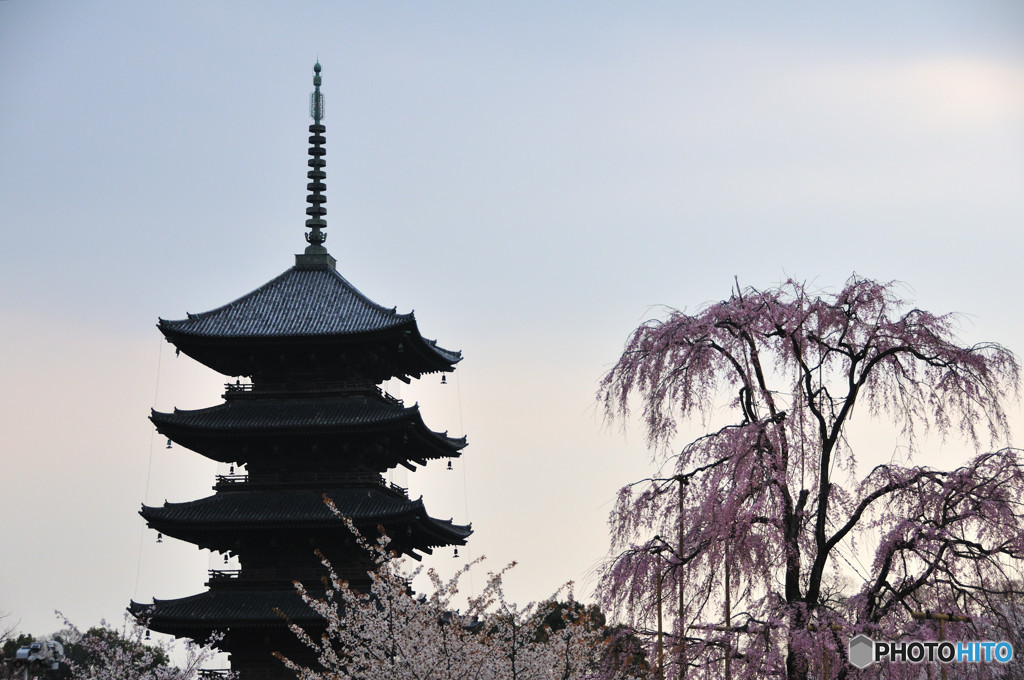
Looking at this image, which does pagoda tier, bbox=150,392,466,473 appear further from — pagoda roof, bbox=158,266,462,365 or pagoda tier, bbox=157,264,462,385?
pagoda roof, bbox=158,266,462,365

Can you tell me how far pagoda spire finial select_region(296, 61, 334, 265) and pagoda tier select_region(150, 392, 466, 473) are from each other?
5.65 meters

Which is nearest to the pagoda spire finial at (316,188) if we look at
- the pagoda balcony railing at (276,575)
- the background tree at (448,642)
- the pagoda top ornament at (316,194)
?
the pagoda top ornament at (316,194)

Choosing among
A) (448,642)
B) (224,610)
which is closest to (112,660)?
(224,610)

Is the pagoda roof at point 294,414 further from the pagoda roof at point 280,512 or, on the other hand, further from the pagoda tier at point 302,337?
the pagoda roof at point 280,512

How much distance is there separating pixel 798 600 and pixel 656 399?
3.27m

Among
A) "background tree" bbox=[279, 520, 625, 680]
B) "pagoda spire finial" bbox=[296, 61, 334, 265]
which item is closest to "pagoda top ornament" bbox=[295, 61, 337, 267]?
"pagoda spire finial" bbox=[296, 61, 334, 265]

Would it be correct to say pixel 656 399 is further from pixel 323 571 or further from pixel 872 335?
pixel 323 571

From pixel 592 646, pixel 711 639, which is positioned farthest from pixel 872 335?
pixel 592 646

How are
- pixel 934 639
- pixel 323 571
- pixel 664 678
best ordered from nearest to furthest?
pixel 934 639 < pixel 664 678 < pixel 323 571

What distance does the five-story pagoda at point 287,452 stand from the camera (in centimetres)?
3216

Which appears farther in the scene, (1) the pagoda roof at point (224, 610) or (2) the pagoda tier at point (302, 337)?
(2) the pagoda tier at point (302, 337)

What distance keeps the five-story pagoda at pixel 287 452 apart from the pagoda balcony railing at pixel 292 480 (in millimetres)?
37

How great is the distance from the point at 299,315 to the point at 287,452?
3.84 metres

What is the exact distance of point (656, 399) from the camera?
17.9 meters
